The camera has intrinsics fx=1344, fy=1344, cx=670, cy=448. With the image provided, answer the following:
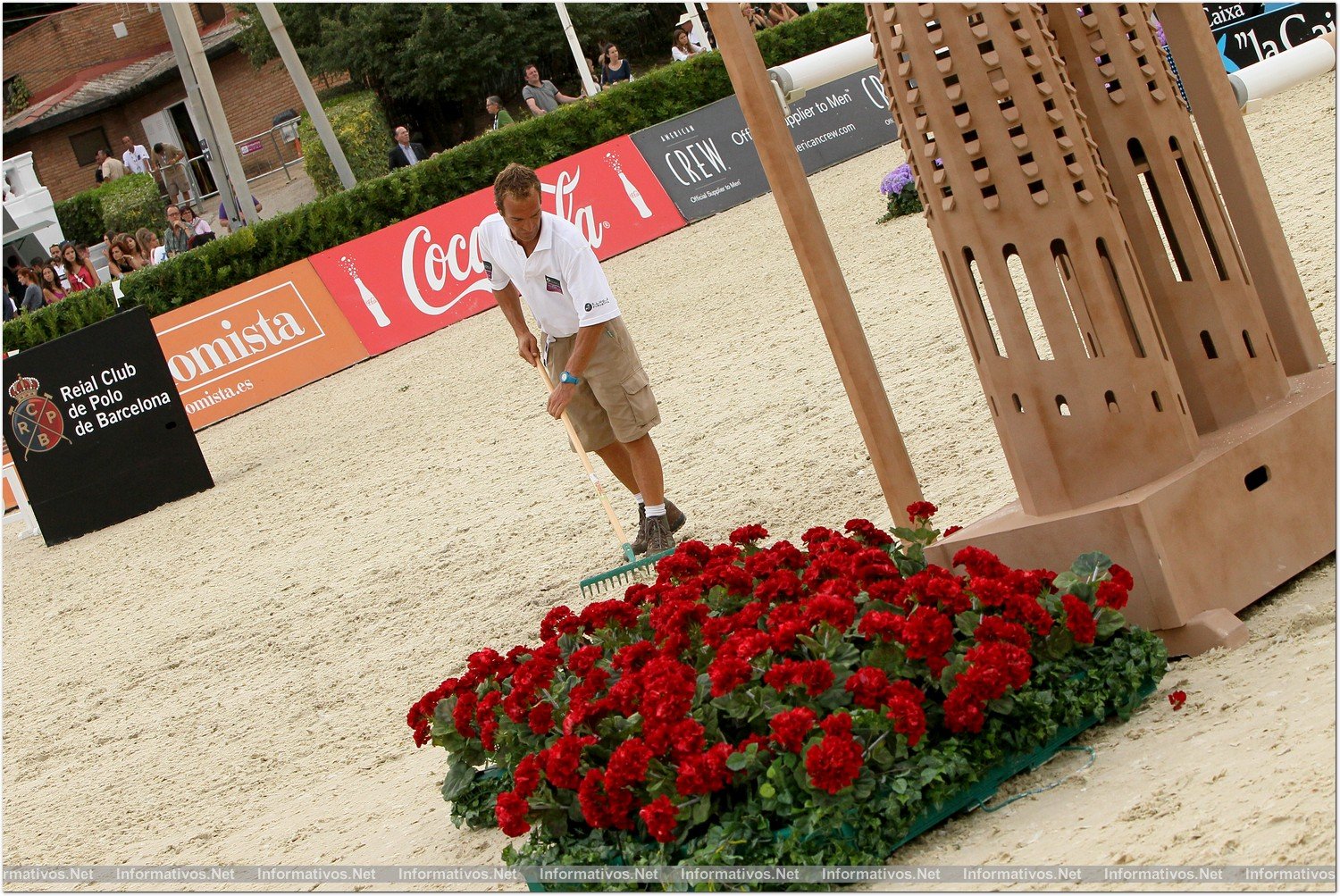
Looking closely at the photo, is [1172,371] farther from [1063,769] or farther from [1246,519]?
[1063,769]

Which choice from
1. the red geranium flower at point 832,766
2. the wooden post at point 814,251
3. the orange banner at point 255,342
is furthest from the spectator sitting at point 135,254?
the red geranium flower at point 832,766

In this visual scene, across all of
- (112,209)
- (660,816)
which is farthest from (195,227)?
(660,816)

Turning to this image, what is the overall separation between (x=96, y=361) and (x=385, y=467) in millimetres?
3455

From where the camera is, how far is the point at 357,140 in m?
34.0

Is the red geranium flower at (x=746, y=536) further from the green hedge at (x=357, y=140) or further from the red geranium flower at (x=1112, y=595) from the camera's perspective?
the green hedge at (x=357, y=140)

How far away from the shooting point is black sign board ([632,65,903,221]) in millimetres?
18188

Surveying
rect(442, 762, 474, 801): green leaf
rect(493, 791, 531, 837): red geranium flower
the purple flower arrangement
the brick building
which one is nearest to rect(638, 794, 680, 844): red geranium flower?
rect(493, 791, 531, 837): red geranium flower

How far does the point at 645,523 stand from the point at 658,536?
11cm

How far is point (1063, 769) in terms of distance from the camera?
325 centimetres

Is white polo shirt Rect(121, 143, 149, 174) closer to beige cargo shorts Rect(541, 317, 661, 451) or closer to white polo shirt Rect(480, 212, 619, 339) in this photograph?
white polo shirt Rect(480, 212, 619, 339)

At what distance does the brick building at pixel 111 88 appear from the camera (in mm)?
44469

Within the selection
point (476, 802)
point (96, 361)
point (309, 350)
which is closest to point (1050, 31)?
point (476, 802)

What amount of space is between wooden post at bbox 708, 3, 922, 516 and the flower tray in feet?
4.17

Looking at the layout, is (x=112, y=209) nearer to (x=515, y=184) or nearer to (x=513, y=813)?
(x=515, y=184)
